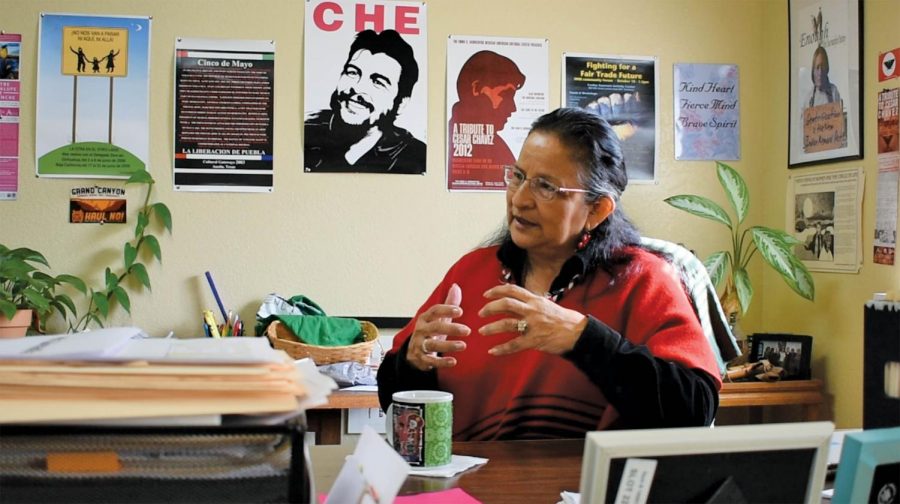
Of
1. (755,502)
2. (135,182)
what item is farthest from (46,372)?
(135,182)

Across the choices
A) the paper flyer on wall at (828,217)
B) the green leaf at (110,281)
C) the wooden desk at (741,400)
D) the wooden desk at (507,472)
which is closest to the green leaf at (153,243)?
the green leaf at (110,281)

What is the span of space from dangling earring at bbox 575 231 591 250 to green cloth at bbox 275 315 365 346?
1433 millimetres

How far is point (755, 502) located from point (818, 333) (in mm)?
2629

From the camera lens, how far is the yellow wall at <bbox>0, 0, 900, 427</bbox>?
3.09 meters

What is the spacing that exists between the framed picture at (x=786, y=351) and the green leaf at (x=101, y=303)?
237 cm

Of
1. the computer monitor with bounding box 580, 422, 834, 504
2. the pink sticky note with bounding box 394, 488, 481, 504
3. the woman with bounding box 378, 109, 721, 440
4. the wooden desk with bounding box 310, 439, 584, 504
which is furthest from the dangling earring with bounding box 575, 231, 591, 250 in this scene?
the computer monitor with bounding box 580, 422, 834, 504

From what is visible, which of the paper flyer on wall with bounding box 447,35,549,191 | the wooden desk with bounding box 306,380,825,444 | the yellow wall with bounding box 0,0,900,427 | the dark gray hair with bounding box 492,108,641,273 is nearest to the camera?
the dark gray hair with bounding box 492,108,641,273

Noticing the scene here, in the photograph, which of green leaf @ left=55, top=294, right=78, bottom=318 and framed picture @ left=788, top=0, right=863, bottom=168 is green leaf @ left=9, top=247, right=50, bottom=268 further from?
framed picture @ left=788, top=0, right=863, bottom=168

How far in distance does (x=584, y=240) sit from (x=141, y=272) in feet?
6.25

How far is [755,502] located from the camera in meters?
0.75

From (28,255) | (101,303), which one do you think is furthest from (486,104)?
(28,255)

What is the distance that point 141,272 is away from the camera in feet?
10.1

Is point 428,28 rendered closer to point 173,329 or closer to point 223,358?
point 173,329

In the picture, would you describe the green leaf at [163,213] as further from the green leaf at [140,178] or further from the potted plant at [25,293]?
the potted plant at [25,293]
